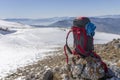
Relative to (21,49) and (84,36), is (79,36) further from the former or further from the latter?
(21,49)

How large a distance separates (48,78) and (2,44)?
100 feet

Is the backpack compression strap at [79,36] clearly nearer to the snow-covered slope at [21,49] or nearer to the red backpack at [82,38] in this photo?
the red backpack at [82,38]

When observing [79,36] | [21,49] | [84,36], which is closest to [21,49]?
[21,49]

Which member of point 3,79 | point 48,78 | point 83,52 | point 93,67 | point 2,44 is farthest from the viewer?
point 2,44

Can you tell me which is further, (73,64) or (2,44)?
(2,44)

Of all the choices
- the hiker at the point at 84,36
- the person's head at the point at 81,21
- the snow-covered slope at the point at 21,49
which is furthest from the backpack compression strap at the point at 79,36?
the snow-covered slope at the point at 21,49

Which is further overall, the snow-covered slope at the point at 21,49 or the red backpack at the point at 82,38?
the snow-covered slope at the point at 21,49

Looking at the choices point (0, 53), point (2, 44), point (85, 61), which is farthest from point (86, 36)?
point (2, 44)

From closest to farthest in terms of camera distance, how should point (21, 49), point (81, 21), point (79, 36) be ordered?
1. point (81, 21)
2. point (79, 36)
3. point (21, 49)

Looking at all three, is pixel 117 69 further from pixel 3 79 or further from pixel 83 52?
pixel 3 79

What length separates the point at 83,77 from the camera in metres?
10.6

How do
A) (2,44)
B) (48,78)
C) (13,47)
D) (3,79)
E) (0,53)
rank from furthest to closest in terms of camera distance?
(2,44) → (13,47) → (0,53) → (3,79) → (48,78)

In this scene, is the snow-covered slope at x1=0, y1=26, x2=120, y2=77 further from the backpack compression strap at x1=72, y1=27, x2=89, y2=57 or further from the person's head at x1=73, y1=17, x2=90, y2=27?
the person's head at x1=73, y1=17, x2=90, y2=27

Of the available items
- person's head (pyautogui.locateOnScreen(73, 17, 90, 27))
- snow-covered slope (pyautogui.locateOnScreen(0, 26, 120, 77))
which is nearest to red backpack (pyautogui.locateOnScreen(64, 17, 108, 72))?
person's head (pyautogui.locateOnScreen(73, 17, 90, 27))
